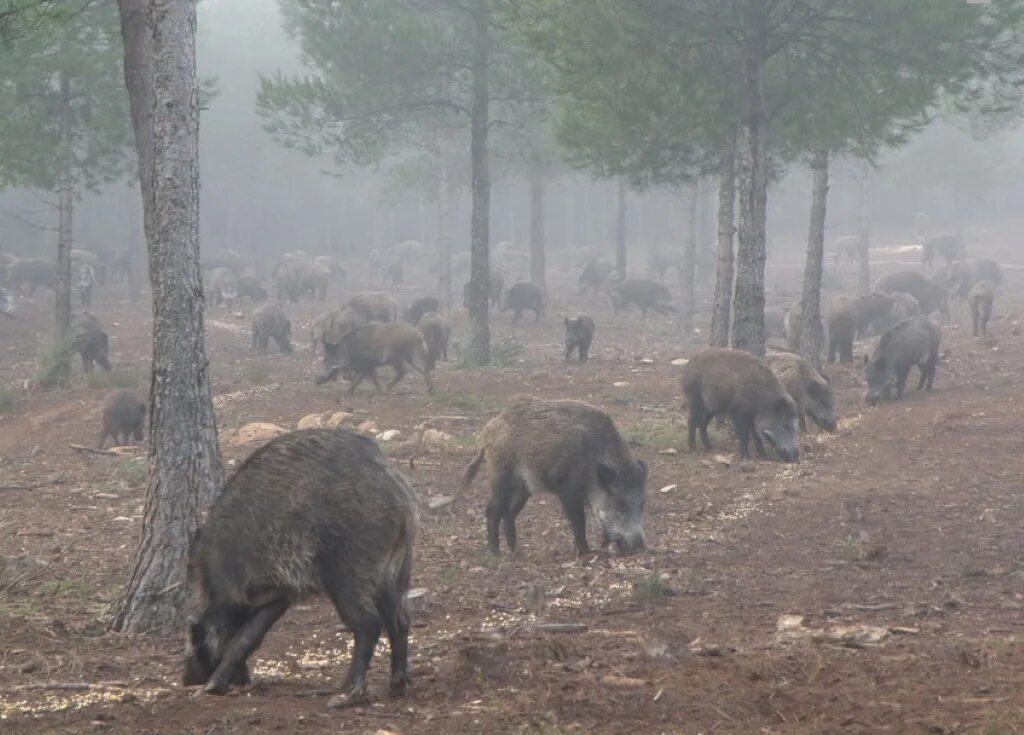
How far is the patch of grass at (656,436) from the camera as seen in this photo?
47.6 feet

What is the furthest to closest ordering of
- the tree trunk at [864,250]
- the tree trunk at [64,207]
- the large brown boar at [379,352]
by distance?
1. the tree trunk at [864,250]
2. the tree trunk at [64,207]
3. the large brown boar at [379,352]

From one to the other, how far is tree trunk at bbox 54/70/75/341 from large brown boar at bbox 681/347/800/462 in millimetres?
12715

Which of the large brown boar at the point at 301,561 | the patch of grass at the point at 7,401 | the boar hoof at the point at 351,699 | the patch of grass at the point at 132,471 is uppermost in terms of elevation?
the large brown boar at the point at 301,561

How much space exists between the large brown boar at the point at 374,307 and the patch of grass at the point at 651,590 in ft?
62.8

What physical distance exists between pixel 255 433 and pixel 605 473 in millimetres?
6590

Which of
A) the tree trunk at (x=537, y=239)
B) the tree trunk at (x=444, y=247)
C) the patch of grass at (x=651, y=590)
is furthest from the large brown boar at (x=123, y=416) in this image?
the tree trunk at (x=537, y=239)

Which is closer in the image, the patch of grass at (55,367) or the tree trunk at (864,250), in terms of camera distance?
the patch of grass at (55,367)

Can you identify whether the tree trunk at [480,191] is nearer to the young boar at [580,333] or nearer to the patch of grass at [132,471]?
the young boar at [580,333]

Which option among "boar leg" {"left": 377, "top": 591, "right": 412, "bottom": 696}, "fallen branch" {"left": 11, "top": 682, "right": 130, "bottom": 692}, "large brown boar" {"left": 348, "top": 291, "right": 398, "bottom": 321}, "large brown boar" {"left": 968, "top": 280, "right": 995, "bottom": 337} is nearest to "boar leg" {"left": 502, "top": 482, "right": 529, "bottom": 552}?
"boar leg" {"left": 377, "top": 591, "right": 412, "bottom": 696}

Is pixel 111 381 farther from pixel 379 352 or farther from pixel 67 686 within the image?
pixel 67 686

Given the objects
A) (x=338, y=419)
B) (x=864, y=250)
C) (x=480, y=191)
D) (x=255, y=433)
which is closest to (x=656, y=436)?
(x=338, y=419)

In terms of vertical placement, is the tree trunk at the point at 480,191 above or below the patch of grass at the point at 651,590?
above

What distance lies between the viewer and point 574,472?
31.4ft

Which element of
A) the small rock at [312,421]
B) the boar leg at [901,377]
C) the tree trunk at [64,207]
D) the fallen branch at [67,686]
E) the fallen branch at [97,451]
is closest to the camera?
the fallen branch at [67,686]
